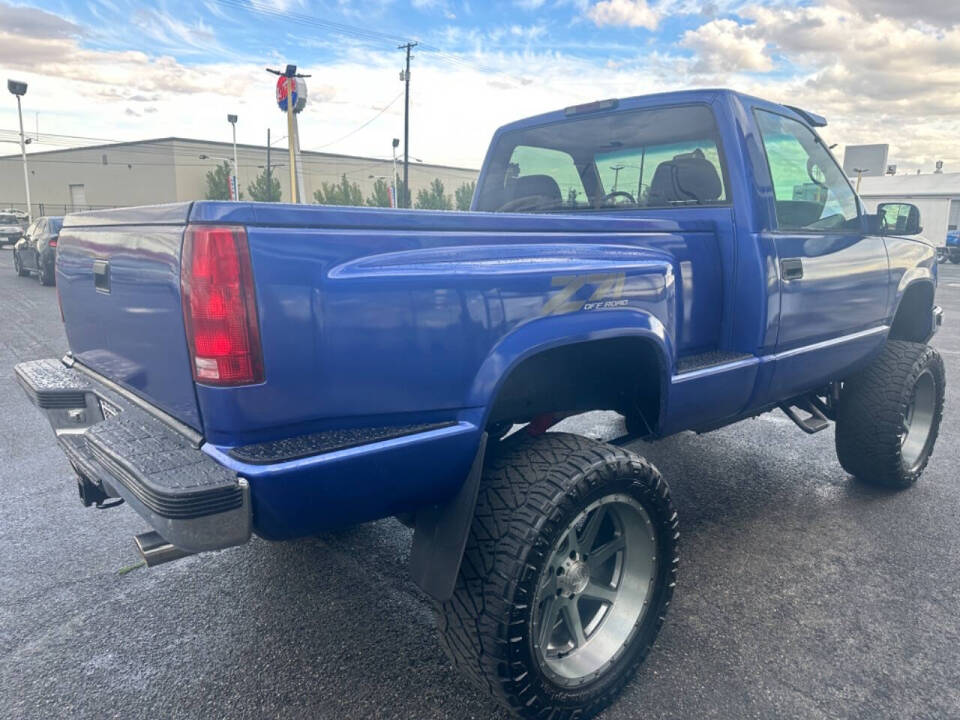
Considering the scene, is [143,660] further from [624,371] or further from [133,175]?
[133,175]

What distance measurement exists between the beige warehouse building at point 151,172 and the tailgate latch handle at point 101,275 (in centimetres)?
5918

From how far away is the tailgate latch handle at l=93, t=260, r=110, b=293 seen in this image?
85.7 inches

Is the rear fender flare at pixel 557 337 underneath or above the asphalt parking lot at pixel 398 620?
above

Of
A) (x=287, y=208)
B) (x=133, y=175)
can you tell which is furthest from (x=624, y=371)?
(x=133, y=175)

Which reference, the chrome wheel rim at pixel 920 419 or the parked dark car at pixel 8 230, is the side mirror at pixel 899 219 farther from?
the parked dark car at pixel 8 230

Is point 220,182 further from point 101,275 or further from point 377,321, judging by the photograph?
point 377,321

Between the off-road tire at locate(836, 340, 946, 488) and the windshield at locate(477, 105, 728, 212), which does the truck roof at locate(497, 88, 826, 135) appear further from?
the off-road tire at locate(836, 340, 946, 488)

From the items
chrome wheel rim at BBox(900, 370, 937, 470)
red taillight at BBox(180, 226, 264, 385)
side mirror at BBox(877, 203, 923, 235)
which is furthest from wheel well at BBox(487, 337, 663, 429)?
chrome wheel rim at BBox(900, 370, 937, 470)

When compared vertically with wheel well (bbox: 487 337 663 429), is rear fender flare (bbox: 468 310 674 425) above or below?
above

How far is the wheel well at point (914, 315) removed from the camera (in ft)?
14.3

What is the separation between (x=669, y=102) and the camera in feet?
10.7

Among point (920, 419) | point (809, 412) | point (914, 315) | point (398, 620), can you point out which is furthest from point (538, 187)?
point (920, 419)

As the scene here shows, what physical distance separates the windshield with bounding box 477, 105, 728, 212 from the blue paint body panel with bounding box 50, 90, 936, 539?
0.43 m

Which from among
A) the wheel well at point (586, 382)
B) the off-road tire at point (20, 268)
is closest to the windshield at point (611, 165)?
the wheel well at point (586, 382)
